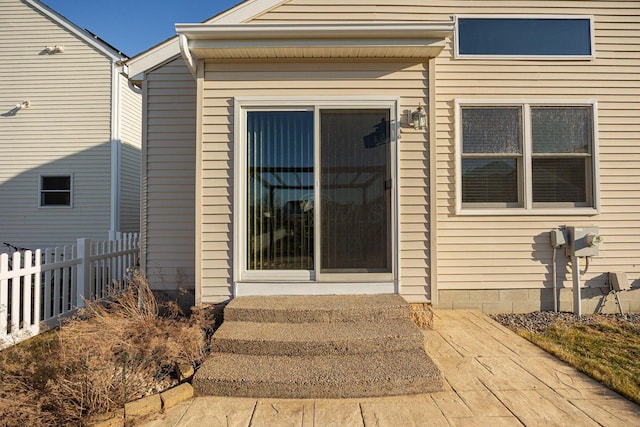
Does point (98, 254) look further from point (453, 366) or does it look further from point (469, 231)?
point (469, 231)

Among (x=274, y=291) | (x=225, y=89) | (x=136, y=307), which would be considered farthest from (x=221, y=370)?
(x=225, y=89)

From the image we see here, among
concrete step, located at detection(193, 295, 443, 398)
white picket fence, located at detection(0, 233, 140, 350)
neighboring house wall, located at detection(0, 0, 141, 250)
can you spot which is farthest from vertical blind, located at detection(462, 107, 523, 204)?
neighboring house wall, located at detection(0, 0, 141, 250)

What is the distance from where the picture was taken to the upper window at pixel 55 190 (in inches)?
326

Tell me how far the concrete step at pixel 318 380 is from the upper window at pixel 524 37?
4128mm

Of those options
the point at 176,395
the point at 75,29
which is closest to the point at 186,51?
the point at 176,395

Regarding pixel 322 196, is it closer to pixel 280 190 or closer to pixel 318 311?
pixel 280 190

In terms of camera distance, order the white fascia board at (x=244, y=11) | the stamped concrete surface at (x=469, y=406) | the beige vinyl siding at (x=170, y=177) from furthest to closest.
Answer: the beige vinyl siding at (x=170, y=177) < the white fascia board at (x=244, y=11) < the stamped concrete surface at (x=469, y=406)

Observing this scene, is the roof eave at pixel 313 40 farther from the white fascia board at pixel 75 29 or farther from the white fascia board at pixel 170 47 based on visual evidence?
the white fascia board at pixel 75 29

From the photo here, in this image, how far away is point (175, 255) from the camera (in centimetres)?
452

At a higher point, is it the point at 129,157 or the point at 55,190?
the point at 129,157

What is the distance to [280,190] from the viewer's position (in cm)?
409

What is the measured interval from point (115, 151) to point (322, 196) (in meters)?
6.55

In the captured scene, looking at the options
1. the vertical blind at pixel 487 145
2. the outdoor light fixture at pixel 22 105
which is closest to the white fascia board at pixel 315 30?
the vertical blind at pixel 487 145

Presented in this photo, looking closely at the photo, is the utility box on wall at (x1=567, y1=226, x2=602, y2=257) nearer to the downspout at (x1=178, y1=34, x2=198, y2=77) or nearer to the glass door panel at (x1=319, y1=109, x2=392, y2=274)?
the glass door panel at (x1=319, y1=109, x2=392, y2=274)
